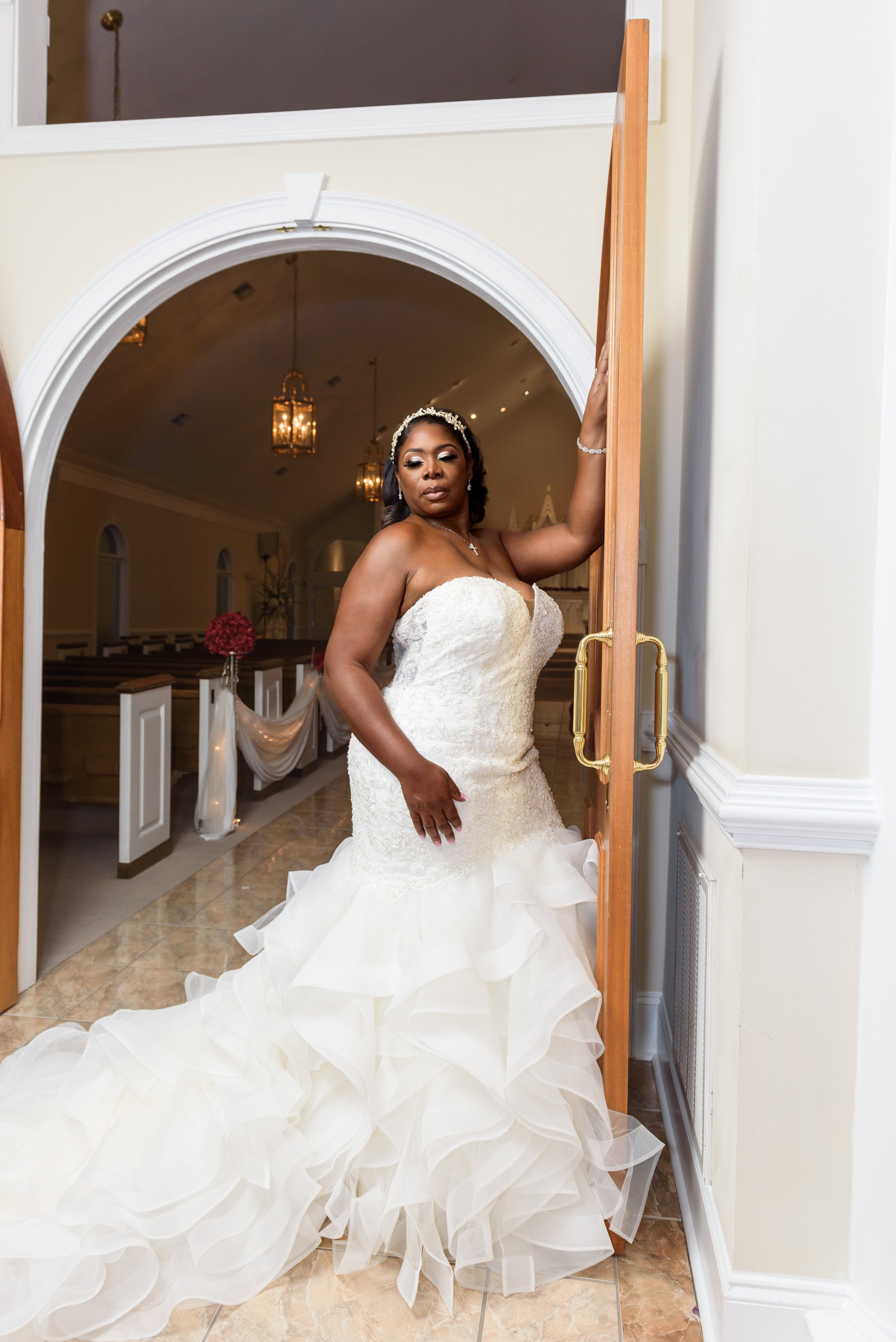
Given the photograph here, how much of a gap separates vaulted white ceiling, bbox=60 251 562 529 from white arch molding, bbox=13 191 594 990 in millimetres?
5421

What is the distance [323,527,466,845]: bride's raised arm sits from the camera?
213 cm

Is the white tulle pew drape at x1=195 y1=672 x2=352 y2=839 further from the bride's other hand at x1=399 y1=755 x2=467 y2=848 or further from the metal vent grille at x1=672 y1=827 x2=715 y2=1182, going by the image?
the bride's other hand at x1=399 y1=755 x2=467 y2=848

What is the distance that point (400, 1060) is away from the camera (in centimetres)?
208

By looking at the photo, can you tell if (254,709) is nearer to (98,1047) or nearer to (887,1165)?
(98,1047)

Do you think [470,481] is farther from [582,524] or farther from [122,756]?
[122,756]

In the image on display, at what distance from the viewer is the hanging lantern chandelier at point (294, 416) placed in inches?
344

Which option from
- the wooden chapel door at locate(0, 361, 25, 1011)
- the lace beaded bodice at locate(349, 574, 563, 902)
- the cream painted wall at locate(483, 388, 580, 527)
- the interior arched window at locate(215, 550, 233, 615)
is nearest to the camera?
the lace beaded bodice at locate(349, 574, 563, 902)

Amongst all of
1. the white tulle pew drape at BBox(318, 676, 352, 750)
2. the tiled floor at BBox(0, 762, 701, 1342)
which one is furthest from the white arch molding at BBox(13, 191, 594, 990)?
the white tulle pew drape at BBox(318, 676, 352, 750)

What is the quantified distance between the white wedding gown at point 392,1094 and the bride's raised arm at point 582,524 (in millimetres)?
212

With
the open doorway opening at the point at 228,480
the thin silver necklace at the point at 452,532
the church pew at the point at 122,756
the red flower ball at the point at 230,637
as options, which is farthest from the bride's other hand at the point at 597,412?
the red flower ball at the point at 230,637

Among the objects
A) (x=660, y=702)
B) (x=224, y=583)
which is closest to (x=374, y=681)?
(x=660, y=702)

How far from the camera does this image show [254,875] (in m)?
5.11

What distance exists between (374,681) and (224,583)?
1400cm

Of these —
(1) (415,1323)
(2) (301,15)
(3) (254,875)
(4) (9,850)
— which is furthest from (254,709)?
(1) (415,1323)
